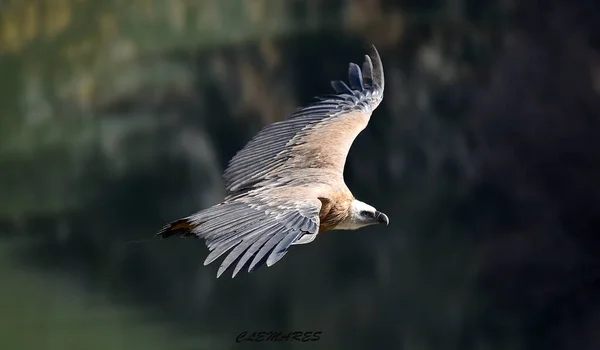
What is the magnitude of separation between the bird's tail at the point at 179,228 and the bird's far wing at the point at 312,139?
0.56 metres

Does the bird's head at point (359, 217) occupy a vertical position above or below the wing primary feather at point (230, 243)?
below

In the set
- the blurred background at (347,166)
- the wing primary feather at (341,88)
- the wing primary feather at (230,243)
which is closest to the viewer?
the wing primary feather at (230,243)

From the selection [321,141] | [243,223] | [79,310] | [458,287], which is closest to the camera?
[243,223]

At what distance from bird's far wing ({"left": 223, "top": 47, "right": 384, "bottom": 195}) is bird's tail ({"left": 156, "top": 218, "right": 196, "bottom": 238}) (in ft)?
1.85

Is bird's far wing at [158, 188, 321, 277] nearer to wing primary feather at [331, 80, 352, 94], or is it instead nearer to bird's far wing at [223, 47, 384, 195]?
bird's far wing at [223, 47, 384, 195]

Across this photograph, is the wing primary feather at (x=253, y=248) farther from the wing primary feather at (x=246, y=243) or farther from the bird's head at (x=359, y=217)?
the bird's head at (x=359, y=217)

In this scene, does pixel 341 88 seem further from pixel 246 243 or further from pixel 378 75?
pixel 246 243

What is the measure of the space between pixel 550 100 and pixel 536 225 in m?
1.06

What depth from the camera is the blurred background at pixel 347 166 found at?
9.52 m

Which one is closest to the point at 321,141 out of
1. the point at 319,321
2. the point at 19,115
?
the point at 319,321

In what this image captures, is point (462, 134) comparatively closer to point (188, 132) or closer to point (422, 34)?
point (422, 34)

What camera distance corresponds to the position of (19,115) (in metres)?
9.77

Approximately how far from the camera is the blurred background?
952cm

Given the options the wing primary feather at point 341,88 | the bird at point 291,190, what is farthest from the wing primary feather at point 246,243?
the wing primary feather at point 341,88
